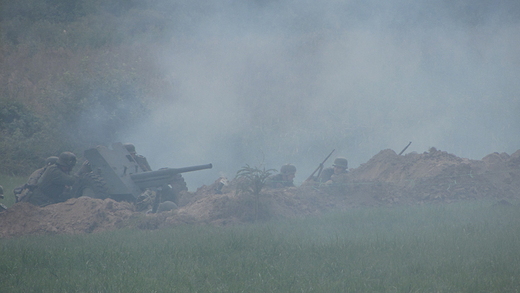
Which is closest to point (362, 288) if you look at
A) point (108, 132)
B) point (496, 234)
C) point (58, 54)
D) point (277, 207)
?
point (496, 234)

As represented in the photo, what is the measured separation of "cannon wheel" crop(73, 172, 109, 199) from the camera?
13.9m

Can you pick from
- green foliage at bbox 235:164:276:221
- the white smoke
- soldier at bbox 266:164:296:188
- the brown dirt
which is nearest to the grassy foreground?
the brown dirt

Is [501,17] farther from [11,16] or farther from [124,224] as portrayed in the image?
[11,16]

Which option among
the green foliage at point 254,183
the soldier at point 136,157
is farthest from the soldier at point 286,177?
the green foliage at point 254,183

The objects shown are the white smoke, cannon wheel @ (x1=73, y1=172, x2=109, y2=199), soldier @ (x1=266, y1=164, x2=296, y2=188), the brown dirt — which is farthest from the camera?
the white smoke

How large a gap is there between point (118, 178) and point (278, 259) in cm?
819

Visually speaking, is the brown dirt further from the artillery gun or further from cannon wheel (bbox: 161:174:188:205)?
the artillery gun

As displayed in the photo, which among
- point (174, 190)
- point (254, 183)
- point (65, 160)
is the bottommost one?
point (254, 183)

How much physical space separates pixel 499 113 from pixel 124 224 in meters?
29.2

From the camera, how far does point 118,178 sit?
1408 centimetres

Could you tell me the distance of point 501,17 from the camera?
30547 millimetres

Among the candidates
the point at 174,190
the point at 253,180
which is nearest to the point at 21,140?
the point at 174,190

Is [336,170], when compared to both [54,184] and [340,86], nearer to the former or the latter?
[54,184]

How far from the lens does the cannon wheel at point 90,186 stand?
1387 centimetres
